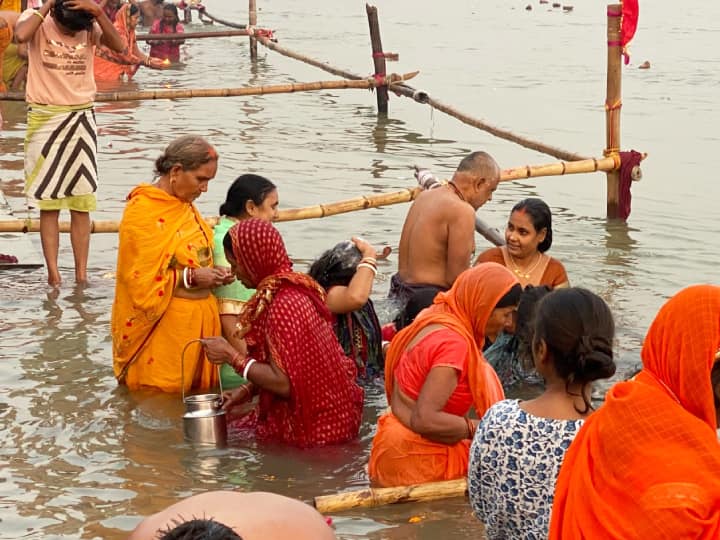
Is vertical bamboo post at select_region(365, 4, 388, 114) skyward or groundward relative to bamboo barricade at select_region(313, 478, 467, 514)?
skyward

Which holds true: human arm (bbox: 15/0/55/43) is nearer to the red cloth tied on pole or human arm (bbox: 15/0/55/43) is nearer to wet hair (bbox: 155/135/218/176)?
wet hair (bbox: 155/135/218/176)

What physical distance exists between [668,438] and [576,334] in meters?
0.60

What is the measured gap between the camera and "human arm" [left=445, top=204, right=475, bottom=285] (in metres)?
6.77

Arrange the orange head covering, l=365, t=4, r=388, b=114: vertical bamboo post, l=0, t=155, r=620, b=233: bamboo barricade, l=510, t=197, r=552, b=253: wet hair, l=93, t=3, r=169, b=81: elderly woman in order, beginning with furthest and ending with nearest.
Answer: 1. l=93, t=3, r=169, b=81: elderly woman
2. l=365, t=4, r=388, b=114: vertical bamboo post
3. l=0, t=155, r=620, b=233: bamboo barricade
4. l=510, t=197, r=552, b=253: wet hair
5. the orange head covering

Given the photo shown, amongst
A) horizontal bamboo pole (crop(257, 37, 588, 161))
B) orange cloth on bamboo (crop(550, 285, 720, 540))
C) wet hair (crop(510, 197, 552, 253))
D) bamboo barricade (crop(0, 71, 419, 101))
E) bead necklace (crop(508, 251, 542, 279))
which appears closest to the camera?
orange cloth on bamboo (crop(550, 285, 720, 540))

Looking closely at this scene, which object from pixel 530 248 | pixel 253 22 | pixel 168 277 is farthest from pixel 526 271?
pixel 253 22

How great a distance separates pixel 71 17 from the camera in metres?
7.62

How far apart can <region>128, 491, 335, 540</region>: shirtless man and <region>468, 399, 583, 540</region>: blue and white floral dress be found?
106 cm

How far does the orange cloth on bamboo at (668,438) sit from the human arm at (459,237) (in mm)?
3882

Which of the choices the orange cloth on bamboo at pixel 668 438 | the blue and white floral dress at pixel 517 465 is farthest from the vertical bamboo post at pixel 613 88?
the orange cloth on bamboo at pixel 668 438

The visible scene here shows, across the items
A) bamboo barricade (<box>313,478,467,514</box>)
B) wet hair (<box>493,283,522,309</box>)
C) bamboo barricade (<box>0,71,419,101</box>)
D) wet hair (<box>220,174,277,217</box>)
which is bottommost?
bamboo barricade (<box>313,478,467,514</box>)

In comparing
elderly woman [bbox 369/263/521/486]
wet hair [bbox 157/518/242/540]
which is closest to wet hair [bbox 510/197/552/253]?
elderly woman [bbox 369/263/521/486]

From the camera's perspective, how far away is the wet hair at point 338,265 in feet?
19.6

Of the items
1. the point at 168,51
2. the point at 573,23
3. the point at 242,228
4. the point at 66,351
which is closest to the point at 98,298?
the point at 66,351
